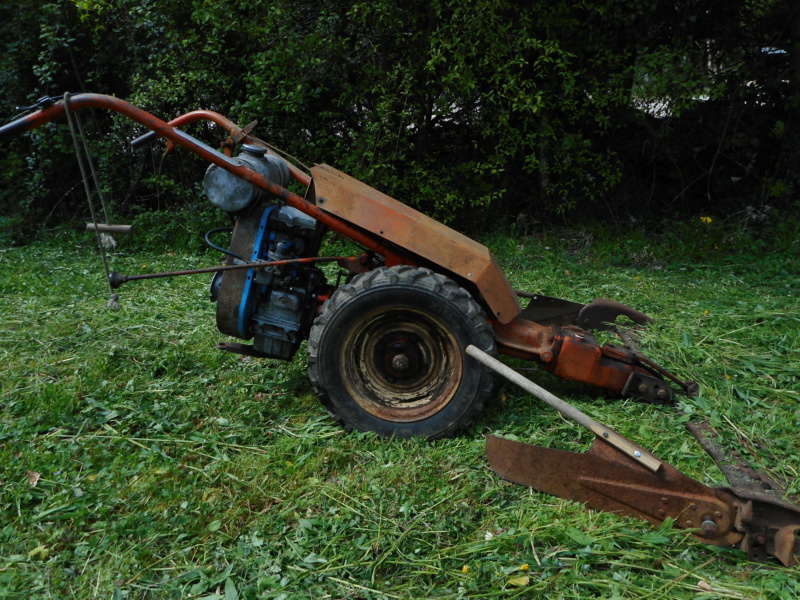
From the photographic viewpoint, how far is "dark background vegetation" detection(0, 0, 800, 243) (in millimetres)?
7648

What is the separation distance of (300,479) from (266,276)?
3.66 ft

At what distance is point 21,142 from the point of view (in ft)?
30.0

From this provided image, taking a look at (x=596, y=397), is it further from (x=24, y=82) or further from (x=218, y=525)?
(x=24, y=82)

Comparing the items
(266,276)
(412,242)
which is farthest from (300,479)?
(412,242)

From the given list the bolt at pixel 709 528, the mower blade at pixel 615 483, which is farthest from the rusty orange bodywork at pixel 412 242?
the bolt at pixel 709 528

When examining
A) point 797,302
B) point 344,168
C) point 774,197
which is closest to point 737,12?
point 774,197

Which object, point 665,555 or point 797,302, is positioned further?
point 797,302

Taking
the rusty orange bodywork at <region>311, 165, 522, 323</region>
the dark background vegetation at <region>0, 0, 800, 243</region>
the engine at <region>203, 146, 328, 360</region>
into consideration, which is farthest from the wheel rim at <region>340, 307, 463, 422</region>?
the dark background vegetation at <region>0, 0, 800, 243</region>

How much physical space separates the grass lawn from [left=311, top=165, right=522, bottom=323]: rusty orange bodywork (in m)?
0.68

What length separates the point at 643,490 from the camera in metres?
2.79

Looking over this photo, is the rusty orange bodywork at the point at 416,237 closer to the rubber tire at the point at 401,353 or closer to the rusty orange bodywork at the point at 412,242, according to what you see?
the rusty orange bodywork at the point at 412,242

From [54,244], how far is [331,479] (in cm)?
685

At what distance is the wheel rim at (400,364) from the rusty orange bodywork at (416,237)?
1.04ft

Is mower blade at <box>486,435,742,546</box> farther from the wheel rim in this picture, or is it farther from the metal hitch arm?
the wheel rim
